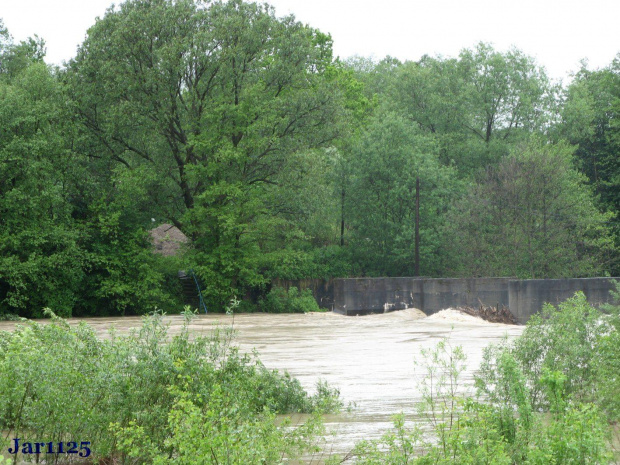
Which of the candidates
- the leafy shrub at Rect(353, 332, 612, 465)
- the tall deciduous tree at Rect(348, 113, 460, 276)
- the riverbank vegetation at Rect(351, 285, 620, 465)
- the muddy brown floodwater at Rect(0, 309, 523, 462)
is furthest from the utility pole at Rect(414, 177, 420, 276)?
the leafy shrub at Rect(353, 332, 612, 465)

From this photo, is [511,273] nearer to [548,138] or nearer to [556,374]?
[548,138]

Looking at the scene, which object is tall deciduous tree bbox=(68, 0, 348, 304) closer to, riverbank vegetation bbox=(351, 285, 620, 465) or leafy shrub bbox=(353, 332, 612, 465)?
riverbank vegetation bbox=(351, 285, 620, 465)

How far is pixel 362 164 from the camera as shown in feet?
154

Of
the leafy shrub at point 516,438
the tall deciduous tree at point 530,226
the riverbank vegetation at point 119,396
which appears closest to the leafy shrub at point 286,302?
the tall deciduous tree at point 530,226

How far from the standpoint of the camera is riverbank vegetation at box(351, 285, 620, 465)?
5297 mm

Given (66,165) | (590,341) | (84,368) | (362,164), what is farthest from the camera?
(362,164)

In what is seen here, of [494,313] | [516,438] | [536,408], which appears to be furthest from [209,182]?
[516,438]

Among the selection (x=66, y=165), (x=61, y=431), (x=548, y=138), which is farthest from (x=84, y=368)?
(x=548, y=138)

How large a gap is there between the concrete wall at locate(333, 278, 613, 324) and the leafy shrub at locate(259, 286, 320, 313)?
64.5 inches

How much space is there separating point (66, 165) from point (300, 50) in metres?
12.6

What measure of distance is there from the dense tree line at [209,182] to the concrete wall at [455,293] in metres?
3.49

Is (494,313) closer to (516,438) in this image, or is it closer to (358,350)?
(358,350)

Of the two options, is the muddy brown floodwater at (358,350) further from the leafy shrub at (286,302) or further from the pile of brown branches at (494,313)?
the leafy shrub at (286,302)

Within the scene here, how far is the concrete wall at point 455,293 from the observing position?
3341cm
